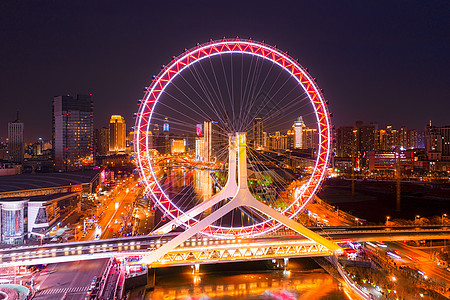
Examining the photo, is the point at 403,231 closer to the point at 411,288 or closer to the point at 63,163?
the point at 411,288

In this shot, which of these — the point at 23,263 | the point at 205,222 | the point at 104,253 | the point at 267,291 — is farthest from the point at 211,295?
the point at 23,263

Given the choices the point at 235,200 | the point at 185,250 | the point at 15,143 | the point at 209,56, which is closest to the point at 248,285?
the point at 185,250

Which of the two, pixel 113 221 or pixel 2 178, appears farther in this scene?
pixel 2 178

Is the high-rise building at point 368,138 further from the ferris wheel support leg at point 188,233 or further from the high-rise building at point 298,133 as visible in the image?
the ferris wheel support leg at point 188,233

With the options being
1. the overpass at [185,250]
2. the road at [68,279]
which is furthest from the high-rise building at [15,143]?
the road at [68,279]

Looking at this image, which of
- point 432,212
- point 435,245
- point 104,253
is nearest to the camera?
point 104,253

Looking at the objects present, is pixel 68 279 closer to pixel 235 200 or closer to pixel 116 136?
pixel 235 200
